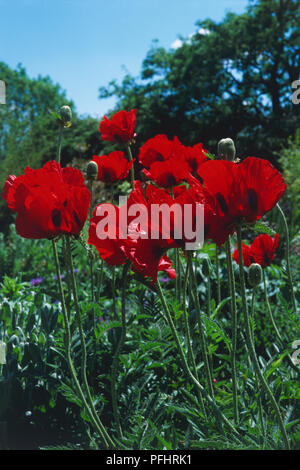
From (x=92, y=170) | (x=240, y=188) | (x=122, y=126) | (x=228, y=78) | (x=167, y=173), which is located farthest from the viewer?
(x=228, y=78)

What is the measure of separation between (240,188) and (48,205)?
35 cm

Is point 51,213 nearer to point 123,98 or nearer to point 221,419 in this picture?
point 221,419

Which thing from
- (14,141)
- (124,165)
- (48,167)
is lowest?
(48,167)

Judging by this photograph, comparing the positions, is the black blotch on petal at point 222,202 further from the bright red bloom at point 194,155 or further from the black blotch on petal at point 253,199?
the bright red bloom at point 194,155

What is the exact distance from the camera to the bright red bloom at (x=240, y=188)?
0.79 m

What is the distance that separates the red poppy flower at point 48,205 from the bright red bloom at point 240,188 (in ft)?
0.80

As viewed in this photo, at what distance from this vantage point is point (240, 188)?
31.1 inches

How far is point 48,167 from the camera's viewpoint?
0.94m

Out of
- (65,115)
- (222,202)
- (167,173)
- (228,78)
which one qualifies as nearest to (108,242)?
(222,202)

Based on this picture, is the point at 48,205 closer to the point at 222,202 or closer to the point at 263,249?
the point at 222,202

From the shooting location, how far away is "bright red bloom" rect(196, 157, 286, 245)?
788 mm

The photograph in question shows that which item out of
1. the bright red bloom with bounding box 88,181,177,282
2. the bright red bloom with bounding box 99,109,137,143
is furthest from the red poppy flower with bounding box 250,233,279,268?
the bright red bloom with bounding box 99,109,137,143
